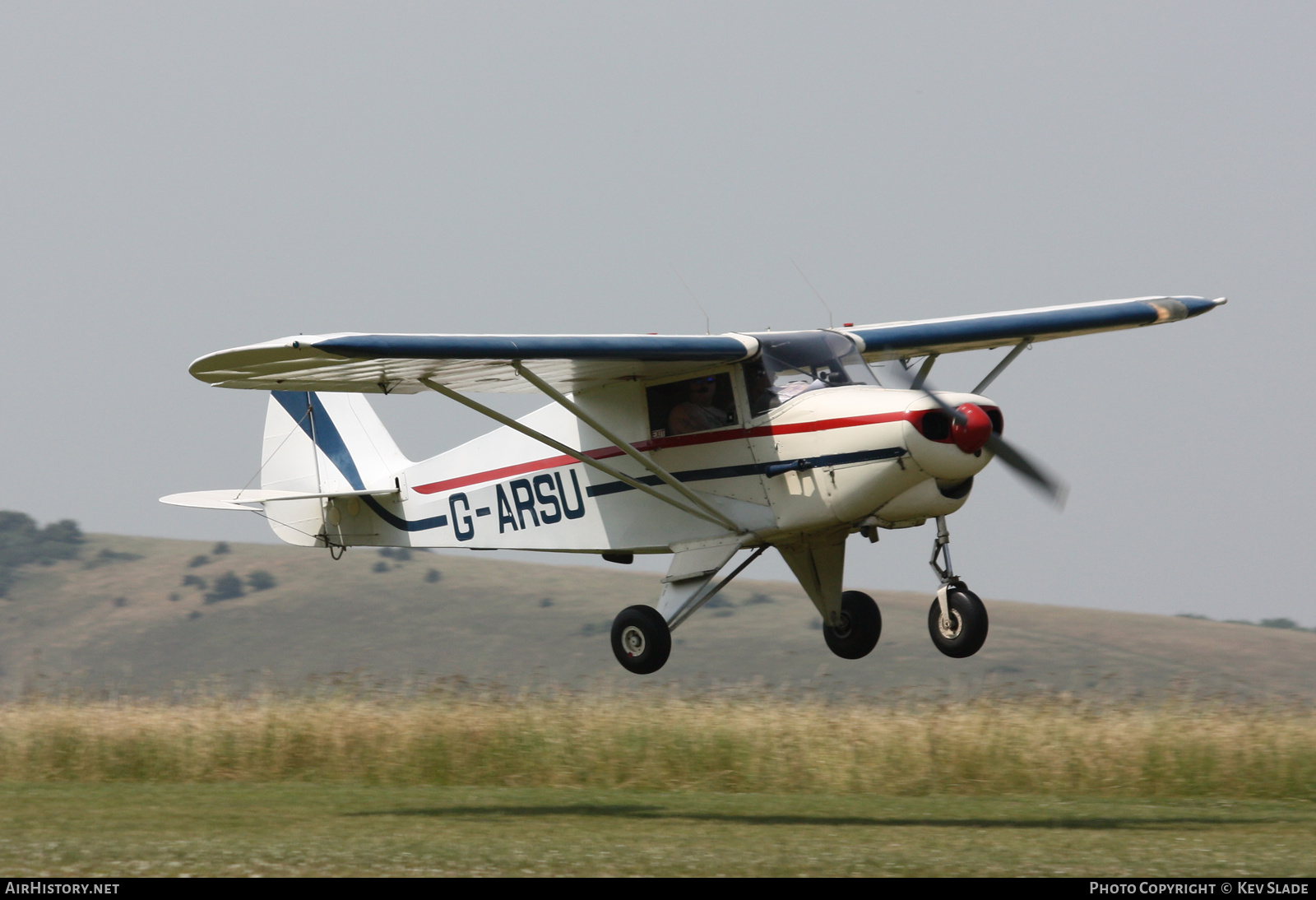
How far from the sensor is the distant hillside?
63625 mm

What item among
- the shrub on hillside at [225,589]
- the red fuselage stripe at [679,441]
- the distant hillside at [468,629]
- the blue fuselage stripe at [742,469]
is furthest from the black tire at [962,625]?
the shrub on hillside at [225,589]

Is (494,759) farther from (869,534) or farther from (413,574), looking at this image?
(413,574)

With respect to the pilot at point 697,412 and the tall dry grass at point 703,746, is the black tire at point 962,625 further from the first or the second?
the tall dry grass at point 703,746

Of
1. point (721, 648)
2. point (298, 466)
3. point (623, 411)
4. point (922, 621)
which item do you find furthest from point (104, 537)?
point (623, 411)

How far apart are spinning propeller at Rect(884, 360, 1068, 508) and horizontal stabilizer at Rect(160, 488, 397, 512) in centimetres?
781

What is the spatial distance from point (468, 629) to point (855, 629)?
205 feet

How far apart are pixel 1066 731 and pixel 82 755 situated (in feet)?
37.9

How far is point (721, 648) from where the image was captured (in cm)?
6969

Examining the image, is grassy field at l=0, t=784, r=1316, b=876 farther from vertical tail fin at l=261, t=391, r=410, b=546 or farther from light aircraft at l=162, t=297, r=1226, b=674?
vertical tail fin at l=261, t=391, r=410, b=546

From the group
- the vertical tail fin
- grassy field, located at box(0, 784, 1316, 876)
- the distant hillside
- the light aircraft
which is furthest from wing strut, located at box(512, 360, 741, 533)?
the distant hillside

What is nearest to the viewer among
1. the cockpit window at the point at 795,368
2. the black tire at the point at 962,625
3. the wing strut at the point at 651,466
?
the black tire at the point at 962,625

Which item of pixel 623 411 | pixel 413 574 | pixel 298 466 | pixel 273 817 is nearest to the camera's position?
pixel 273 817

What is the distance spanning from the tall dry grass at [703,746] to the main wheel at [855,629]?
7.24 feet

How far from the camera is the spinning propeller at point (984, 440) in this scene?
1220 cm
